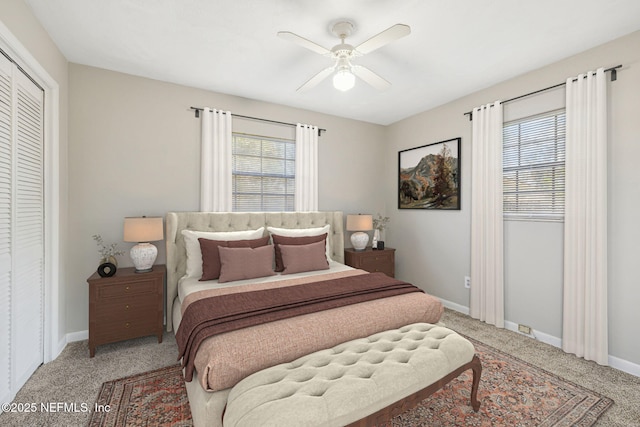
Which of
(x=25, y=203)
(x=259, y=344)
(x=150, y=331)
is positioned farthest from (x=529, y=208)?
(x=25, y=203)

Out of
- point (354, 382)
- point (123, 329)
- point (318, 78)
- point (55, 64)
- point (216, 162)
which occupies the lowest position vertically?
point (123, 329)

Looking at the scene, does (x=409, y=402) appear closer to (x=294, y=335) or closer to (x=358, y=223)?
(x=294, y=335)

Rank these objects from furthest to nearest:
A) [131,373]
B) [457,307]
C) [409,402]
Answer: [457,307], [131,373], [409,402]

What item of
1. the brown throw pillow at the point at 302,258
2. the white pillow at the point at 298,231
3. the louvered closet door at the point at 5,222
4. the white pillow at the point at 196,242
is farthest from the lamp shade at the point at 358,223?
the louvered closet door at the point at 5,222

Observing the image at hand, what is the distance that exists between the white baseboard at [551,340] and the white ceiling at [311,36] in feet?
8.78

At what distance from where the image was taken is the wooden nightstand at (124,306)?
8.27 ft

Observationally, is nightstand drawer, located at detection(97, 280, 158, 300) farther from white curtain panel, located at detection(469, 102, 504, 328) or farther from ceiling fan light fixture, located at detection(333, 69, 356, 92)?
white curtain panel, located at detection(469, 102, 504, 328)

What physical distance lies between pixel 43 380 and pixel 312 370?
2240 mm

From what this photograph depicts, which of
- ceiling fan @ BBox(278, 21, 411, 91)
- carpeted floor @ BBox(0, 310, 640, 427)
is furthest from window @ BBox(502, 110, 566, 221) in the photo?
ceiling fan @ BBox(278, 21, 411, 91)

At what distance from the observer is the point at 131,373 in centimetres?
229

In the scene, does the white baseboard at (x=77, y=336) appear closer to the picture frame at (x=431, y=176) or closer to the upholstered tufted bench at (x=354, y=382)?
the upholstered tufted bench at (x=354, y=382)

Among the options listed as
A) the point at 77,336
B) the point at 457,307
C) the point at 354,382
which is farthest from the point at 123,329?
the point at 457,307

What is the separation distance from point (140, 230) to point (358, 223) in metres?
2.62

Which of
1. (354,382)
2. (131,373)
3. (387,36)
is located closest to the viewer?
(354,382)
